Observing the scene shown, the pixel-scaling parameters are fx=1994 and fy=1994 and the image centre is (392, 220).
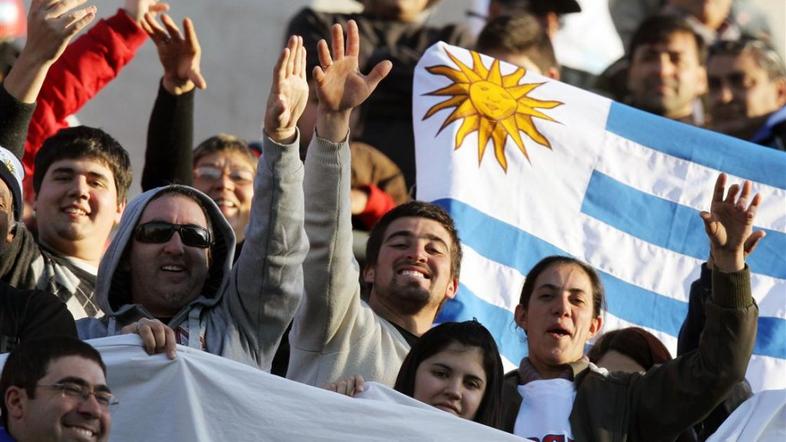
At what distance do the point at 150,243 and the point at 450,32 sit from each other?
12.9 feet

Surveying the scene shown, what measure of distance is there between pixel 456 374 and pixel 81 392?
4.29ft

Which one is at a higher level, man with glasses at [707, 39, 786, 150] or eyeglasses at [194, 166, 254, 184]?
man with glasses at [707, 39, 786, 150]

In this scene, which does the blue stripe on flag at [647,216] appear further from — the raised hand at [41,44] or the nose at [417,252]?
the raised hand at [41,44]

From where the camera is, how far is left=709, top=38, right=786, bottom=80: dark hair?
9031mm

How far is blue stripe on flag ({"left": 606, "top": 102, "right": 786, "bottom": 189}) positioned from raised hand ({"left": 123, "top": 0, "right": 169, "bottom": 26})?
181 centimetres

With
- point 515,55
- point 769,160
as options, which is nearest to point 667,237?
point 769,160

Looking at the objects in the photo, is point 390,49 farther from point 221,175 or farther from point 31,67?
point 31,67

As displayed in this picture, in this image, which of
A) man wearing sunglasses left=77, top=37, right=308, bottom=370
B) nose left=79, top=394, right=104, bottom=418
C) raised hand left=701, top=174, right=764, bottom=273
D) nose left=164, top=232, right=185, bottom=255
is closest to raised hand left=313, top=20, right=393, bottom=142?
man wearing sunglasses left=77, top=37, right=308, bottom=370

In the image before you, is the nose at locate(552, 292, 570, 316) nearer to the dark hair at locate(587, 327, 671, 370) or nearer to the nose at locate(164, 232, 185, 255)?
the dark hair at locate(587, 327, 671, 370)

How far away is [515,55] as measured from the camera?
8.20 meters

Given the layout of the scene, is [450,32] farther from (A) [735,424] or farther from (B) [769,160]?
(A) [735,424]

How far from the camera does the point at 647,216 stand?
7.57m

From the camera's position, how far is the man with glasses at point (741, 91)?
29.4ft

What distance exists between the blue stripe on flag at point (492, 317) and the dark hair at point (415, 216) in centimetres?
64
